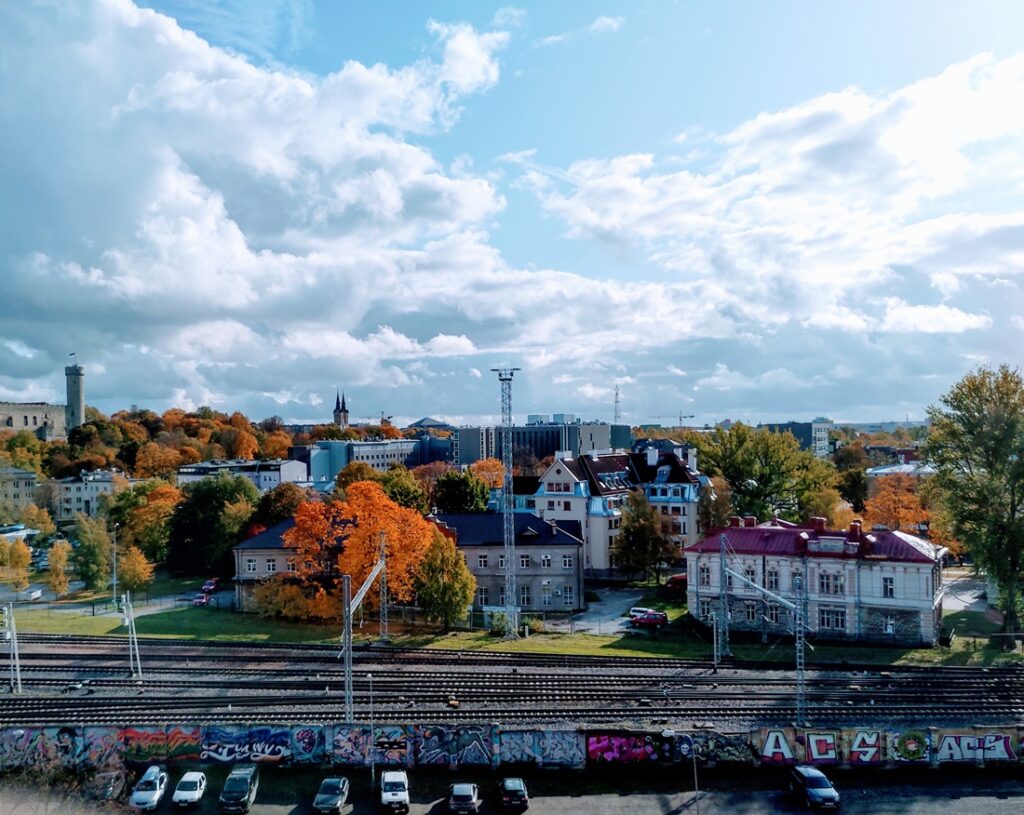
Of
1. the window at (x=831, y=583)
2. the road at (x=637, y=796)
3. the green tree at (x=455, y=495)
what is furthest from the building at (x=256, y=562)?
the window at (x=831, y=583)

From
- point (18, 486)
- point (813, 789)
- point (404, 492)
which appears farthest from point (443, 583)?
point (18, 486)

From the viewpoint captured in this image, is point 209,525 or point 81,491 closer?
point 209,525

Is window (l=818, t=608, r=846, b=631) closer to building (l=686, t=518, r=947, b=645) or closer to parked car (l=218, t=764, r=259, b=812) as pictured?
building (l=686, t=518, r=947, b=645)

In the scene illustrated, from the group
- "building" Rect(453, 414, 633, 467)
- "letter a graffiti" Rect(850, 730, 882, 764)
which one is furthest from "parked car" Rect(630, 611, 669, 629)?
"building" Rect(453, 414, 633, 467)

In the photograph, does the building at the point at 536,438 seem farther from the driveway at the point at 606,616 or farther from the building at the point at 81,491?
the driveway at the point at 606,616

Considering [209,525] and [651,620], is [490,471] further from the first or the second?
[651,620]

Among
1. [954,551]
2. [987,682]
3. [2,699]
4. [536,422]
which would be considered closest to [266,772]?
[2,699]

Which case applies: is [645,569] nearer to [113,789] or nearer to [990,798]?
[990,798]
